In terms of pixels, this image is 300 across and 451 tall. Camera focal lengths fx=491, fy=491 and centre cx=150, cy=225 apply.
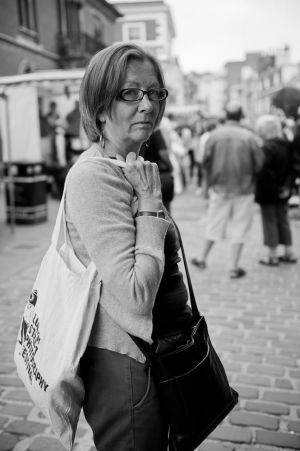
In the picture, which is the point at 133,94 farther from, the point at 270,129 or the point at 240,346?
the point at 270,129

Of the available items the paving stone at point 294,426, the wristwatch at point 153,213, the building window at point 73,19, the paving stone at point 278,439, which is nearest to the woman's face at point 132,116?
the wristwatch at point 153,213

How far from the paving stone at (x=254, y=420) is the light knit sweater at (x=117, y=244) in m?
1.81

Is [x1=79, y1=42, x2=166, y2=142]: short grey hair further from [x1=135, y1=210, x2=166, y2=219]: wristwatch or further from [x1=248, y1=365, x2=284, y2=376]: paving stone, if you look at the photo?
[x1=248, y1=365, x2=284, y2=376]: paving stone

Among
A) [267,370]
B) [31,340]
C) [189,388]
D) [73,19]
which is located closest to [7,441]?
[31,340]

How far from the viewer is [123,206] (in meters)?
1.45

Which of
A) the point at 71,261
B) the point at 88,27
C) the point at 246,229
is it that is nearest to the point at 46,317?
the point at 71,261

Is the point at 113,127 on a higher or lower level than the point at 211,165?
higher

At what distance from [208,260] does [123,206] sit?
18.9 feet

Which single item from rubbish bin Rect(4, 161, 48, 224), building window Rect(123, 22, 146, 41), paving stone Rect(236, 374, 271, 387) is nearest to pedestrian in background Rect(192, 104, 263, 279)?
paving stone Rect(236, 374, 271, 387)

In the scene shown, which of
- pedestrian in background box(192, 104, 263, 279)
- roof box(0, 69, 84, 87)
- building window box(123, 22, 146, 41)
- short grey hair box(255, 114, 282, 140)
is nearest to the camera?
pedestrian in background box(192, 104, 263, 279)

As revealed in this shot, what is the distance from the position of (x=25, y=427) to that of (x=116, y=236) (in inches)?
84.9

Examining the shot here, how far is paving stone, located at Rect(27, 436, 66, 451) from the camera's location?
2.82m

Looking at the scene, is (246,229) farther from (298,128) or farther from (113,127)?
(113,127)

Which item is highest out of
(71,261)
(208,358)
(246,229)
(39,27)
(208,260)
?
(39,27)
